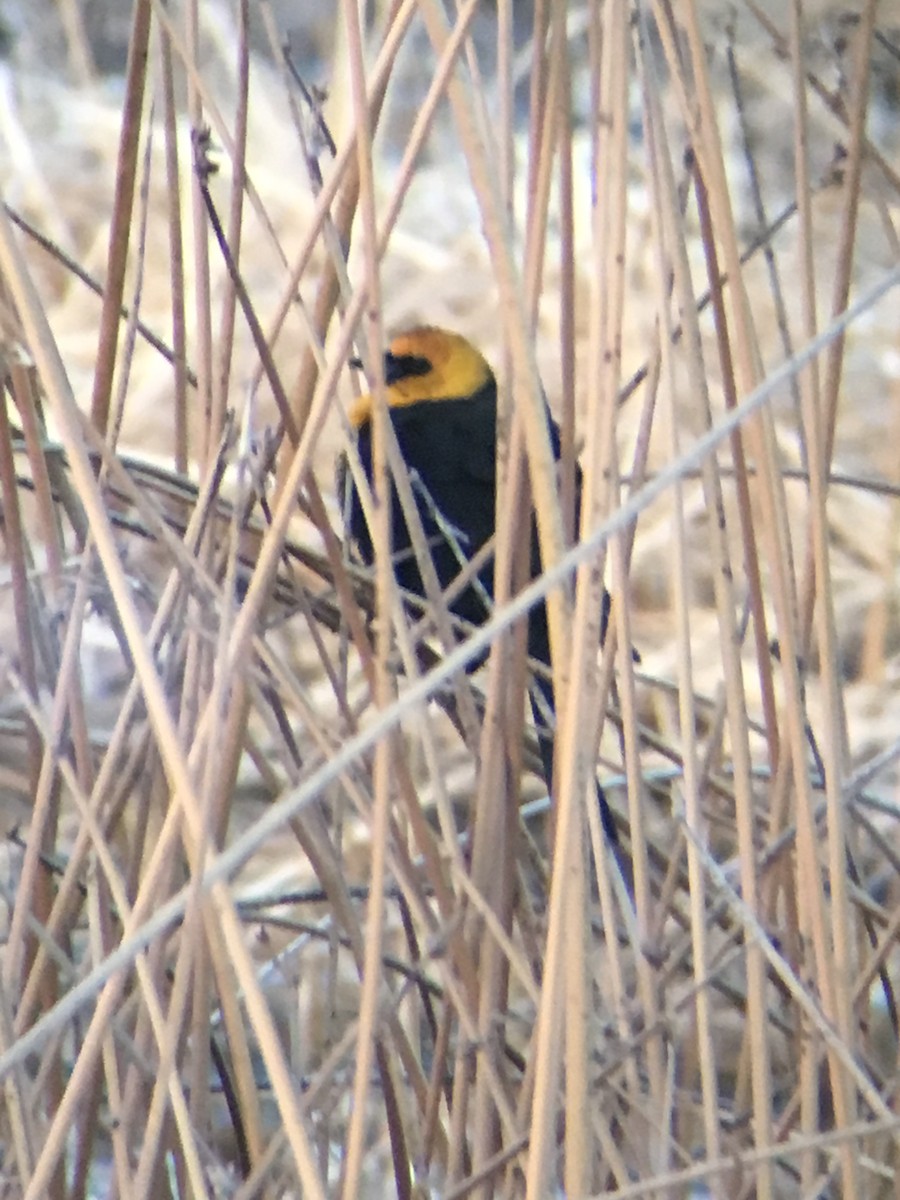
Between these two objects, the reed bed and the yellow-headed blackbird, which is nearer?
the reed bed

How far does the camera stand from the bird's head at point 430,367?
139 centimetres

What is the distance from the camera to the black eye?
140 cm

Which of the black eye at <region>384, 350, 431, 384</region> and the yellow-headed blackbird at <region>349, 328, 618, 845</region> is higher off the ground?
the black eye at <region>384, 350, 431, 384</region>

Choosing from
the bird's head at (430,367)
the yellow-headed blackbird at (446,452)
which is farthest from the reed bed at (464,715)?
the bird's head at (430,367)

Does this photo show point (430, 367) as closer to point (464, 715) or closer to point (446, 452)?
point (446, 452)

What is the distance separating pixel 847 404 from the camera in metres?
2.23

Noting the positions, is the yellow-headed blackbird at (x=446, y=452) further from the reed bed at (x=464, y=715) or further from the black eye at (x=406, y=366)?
the reed bed at (x=464, y=715)

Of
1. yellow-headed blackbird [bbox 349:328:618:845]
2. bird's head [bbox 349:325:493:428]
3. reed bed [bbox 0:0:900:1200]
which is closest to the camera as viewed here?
reed bed [bbox 0:0:900:1200]

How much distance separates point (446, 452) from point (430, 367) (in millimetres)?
248

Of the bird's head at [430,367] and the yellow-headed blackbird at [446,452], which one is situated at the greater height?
the bird's head at [430,367]

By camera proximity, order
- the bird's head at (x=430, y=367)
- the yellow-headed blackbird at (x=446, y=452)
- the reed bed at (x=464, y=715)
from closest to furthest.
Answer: the reed bed at (x=464, y=715) → the yellow-headed blackbird at (x=446, y=452) → the bird's head at (x=430, y=367)

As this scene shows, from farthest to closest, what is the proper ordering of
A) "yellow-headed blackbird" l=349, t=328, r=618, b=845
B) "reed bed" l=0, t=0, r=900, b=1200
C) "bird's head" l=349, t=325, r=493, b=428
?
"bird's head" l=349, t=325, r=493, b=428
"yellow-headed blackbird" l=349, t=328, r=618, b=845
"reed bed" l=0, t=0, r=900, b=1200

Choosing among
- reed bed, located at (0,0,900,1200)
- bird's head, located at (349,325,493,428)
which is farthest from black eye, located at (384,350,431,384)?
reed bed, located at (0,0,900,1200)

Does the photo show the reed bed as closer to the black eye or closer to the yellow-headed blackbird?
the yellow-headed blackbird
